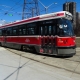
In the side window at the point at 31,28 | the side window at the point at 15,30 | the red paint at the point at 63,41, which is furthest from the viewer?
the side window at the point at 15,30

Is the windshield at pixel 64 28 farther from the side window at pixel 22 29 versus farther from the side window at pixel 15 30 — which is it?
the side window at pixel 15 30

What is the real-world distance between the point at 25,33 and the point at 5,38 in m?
6.21

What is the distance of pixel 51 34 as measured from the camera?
1270cm

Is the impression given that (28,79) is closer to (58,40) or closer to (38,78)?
(38,78)

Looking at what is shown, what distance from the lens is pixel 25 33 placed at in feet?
52.4

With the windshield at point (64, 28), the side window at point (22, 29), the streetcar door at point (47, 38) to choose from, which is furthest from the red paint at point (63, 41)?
the side window at point (22, 29)

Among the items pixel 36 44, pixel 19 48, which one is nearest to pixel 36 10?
pixel 19 48

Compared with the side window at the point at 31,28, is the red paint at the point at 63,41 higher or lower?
lower

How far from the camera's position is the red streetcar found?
479 inches

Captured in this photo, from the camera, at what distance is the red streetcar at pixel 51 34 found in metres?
12.2

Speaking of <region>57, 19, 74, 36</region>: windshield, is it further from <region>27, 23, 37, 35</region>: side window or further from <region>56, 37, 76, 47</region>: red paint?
<region>27, 23, 37, 35</region>: side window

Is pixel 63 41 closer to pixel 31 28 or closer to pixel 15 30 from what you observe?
pixel 31 28

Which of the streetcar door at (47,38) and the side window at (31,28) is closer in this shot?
the streetcar door at (47,38)

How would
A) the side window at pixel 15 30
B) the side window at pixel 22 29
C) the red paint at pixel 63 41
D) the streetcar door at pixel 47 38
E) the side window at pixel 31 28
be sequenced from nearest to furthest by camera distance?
1. the red paint at pixel 63 41
2. the streetcar door at pixel 47 38
3. the side window at pixel 31 28
4. the side window at pixel 22 29
5. the side window at pixel 15 30
